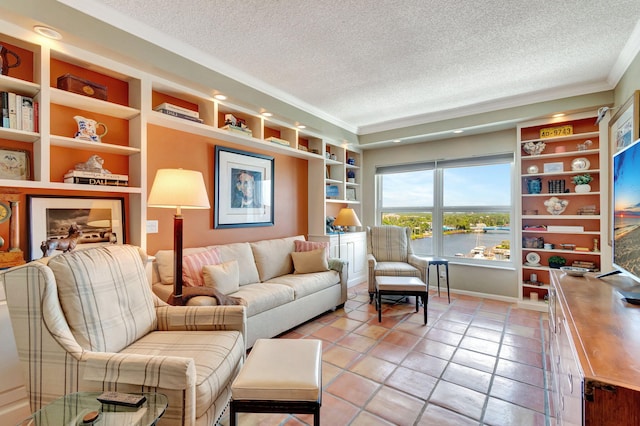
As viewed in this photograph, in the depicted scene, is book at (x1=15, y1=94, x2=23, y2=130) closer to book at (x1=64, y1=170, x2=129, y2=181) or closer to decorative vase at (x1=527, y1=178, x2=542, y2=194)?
book at (x1=64, y1=170, x2=129, y2=181)

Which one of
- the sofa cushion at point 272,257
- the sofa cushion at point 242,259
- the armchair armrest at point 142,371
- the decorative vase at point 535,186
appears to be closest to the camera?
the armchair armrest at point 142,371

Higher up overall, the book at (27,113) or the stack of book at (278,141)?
the stack of book at (278,141)

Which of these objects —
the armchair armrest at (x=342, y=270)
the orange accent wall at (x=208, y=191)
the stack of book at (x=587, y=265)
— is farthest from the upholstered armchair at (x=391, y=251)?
the stack of book at (x=587, y=265)

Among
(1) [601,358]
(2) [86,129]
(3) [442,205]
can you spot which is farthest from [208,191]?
(3) [442,205]

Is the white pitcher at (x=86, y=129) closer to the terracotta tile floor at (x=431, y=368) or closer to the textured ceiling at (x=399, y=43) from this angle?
the textured ceiling at (x=399, y=43)

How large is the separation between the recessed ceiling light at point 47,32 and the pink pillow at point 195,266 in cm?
178

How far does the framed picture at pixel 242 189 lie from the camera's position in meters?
3.35

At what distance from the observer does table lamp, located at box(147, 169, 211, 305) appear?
2062mm

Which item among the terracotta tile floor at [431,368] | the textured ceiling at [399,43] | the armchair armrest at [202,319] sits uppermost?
the textured ceiling at [399,43]

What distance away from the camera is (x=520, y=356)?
2486 millimetres

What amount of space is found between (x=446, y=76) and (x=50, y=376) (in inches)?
151

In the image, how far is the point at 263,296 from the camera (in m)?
2.65

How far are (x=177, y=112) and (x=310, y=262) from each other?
7.07ft

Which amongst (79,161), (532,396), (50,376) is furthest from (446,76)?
(50,376)
